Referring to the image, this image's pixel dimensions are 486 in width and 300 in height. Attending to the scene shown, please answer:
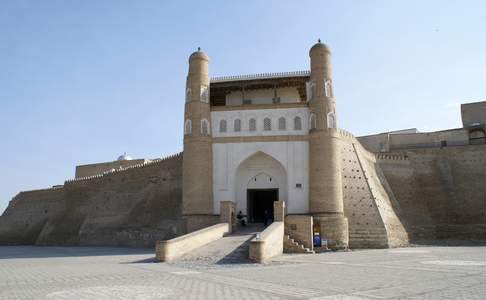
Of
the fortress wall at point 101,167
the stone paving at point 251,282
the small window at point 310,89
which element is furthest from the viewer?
the fortress wall at point 101,167

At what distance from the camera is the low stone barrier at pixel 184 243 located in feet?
42.5

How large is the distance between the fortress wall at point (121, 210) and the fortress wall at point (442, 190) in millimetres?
12352

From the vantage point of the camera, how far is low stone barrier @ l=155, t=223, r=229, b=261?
13.0 meters

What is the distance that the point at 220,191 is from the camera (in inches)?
805

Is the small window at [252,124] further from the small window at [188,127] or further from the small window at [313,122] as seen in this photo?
the small window at [188,127]

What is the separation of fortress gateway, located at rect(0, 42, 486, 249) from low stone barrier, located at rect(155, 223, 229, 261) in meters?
3.18

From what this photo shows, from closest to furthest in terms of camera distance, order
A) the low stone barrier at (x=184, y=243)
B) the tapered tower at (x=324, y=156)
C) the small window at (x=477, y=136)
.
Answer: the low stone barrier at (x=184, y=243) → the tapered tower at (x=324, y=156) → the small window at (x=477, y=136)

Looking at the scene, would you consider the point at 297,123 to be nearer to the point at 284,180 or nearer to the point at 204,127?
the point at 284,180

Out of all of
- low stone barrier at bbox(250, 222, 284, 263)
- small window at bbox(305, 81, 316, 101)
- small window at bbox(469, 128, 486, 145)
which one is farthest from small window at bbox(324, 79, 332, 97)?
small window at bbox(469, 128, 486, 145)

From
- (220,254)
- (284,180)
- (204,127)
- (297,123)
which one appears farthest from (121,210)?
(220,254)

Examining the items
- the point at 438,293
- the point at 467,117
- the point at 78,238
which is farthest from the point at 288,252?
the point at 467,117

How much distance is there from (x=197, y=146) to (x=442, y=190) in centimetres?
1499

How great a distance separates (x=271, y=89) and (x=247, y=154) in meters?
3.94

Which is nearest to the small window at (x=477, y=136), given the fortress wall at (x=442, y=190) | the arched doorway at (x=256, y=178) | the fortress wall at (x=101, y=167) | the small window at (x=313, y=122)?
the fortress wall at (x=442, y=190)
